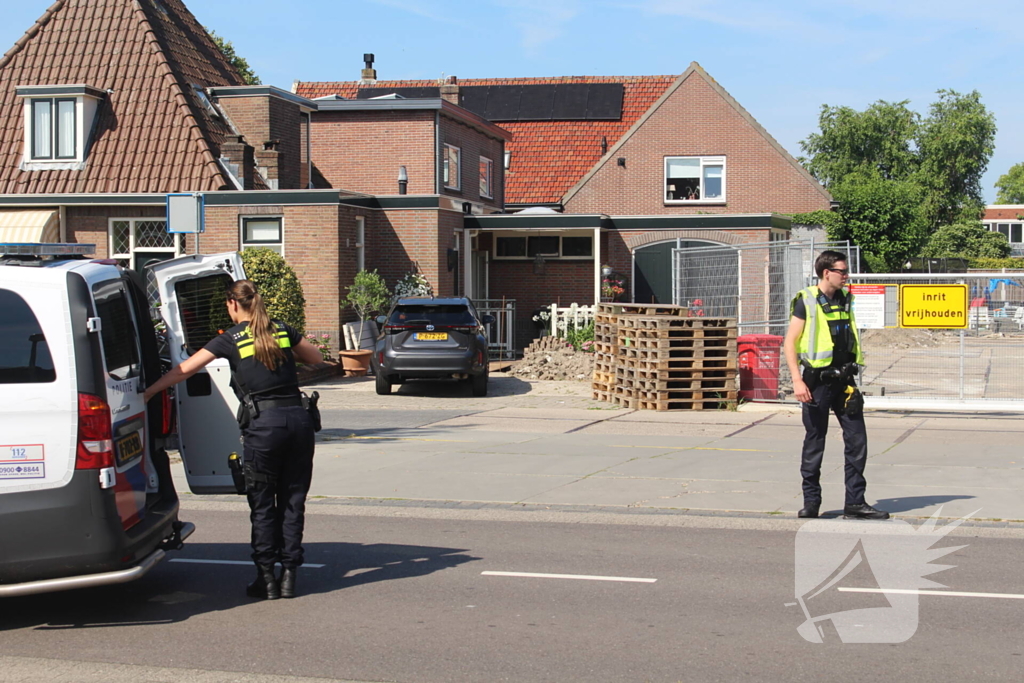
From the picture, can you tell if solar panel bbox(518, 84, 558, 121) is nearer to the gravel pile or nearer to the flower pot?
the gravel pile

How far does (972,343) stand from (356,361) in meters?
11.4

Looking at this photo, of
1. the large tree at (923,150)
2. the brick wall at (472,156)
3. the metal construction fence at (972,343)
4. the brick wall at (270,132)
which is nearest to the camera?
the metal construction fence at (972,343)

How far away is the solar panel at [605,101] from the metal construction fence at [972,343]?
2665cm

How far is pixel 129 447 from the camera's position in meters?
6.18

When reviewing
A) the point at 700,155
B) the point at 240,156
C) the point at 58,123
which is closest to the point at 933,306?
the point at 240,156

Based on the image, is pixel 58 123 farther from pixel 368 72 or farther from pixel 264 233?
pixel 368 72

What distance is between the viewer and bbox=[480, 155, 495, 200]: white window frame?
103 ft

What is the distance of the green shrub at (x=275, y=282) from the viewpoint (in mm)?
20286

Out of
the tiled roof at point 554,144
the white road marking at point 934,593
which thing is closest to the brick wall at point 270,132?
the tiled roof at point 554,144

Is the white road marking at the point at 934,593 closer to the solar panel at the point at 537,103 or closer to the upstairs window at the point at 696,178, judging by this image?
the upstairs window at the point at 696,178

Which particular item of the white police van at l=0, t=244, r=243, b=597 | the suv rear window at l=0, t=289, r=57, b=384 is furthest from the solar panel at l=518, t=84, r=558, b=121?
the suv rear window at l=0, t=289, r=57, b=384

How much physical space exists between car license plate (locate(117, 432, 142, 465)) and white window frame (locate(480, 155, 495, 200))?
82.9 ft

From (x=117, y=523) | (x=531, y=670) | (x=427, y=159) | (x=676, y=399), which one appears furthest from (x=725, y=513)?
(x=427, y=159)

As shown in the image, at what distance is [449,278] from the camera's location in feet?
82.9
